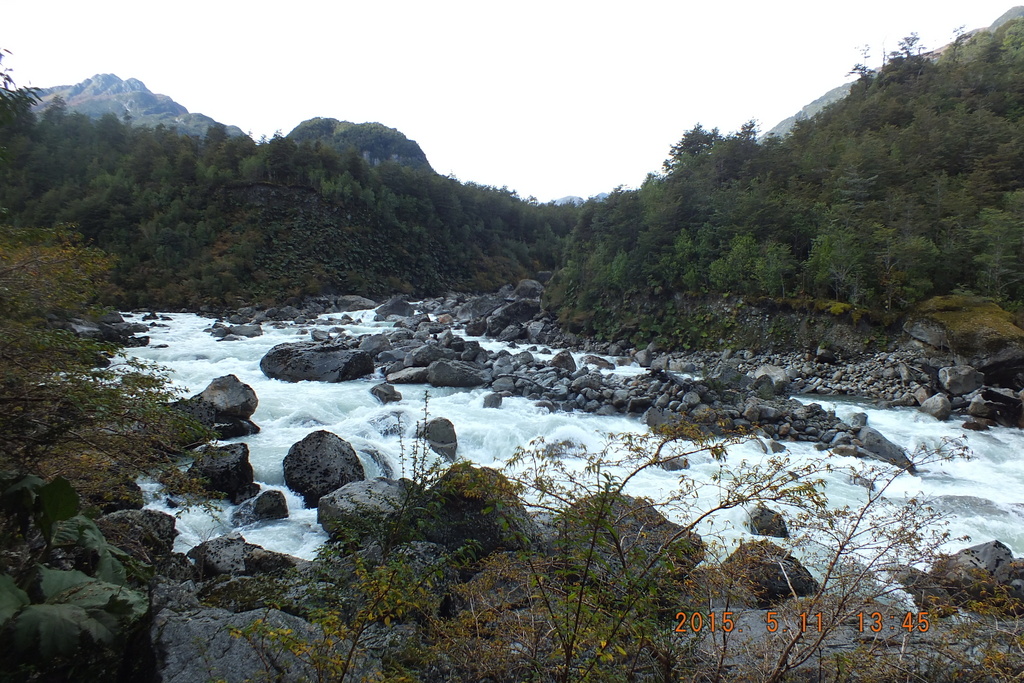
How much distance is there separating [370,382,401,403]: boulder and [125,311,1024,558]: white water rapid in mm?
147

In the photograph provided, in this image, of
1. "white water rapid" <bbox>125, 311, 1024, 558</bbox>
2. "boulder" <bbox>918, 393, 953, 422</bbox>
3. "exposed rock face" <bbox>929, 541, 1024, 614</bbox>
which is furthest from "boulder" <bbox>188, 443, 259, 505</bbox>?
"boulder" <bbox>918, 393, 953, 422</bbox>

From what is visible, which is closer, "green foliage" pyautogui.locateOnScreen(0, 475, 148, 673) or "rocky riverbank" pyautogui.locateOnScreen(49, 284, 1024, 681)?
"green foliage" pyautogui.locateOnScreen(0, 475, 148, 673)

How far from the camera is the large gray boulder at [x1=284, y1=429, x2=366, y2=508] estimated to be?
5.69 meters

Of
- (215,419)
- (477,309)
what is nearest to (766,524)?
(215,419)

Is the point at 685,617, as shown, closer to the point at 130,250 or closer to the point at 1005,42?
the point at 130,250

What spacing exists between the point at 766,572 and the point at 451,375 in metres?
8.52

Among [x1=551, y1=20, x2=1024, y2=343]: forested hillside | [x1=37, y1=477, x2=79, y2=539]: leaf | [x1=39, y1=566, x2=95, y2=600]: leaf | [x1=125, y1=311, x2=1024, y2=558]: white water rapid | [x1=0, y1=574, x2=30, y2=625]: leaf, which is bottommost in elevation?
[x1=125, y1=311, x2=1024, y2=558]: white water rapid

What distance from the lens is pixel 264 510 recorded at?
5.23 meters

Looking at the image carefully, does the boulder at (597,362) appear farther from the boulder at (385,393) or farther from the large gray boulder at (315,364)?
the large gray boulder at (315,364)

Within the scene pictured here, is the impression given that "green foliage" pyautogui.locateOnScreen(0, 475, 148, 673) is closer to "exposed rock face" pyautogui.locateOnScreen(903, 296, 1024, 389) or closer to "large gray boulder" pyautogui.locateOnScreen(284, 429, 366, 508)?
"large gray boulder" pyautogui.locateOnScreen(284, 429, 366, 508)

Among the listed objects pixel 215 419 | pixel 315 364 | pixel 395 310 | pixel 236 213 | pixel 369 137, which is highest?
pixel 369 137

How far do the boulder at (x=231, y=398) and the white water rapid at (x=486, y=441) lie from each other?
0.37m

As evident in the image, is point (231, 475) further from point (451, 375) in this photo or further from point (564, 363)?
point (564, 363)

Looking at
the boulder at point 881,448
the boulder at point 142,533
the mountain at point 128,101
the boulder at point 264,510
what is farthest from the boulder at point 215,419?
the mountain at point 128,101
